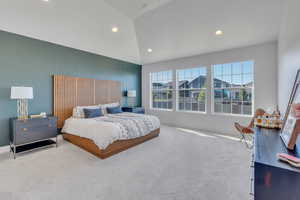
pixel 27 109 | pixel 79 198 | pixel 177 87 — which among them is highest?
pixel 177 87

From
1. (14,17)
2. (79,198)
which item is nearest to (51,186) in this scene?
(79,198)

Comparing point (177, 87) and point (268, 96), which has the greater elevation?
point (177, 87)

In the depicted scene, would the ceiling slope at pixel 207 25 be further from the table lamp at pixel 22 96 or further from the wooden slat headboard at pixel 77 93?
the table lamp at pixel 22 96

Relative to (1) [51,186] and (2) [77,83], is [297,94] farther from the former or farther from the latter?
(2) [77,83]

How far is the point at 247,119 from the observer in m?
4.29

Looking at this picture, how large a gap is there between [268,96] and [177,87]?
2.93 meters

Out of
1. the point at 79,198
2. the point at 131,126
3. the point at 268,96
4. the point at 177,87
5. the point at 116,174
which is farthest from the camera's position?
the point at 177,87

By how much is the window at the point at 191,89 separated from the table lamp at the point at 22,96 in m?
4.74

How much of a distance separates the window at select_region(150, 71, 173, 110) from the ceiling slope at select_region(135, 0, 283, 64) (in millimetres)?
1325

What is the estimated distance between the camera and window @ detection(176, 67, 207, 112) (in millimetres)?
5270

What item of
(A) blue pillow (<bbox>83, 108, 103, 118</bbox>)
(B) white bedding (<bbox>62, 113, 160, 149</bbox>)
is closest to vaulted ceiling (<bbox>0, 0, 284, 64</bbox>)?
(A) blue pillow (<bbox>83, 108, 103, 118</bbox>)

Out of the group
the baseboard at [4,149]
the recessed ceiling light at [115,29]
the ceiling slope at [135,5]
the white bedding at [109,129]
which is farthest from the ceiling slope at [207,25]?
the baseboard at [4,149]

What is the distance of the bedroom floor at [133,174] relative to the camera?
6.06 ft

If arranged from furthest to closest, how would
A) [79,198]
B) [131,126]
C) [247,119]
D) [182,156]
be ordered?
[247,119]
[131,126]
[182,156]
[79,198]
